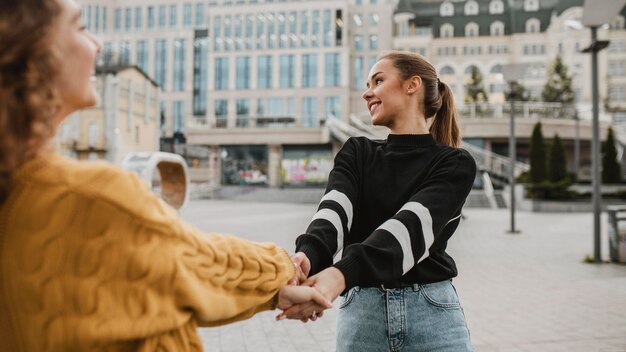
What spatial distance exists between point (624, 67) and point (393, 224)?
8115 centimetres

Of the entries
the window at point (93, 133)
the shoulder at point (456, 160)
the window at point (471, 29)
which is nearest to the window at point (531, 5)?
the window at point (471, 29)

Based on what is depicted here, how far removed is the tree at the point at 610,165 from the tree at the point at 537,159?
5.11 meters

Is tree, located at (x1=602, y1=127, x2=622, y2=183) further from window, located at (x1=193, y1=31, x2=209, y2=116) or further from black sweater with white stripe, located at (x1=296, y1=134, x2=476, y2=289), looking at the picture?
window, located at (x1=193, y1=31, x2=209, y2=116)

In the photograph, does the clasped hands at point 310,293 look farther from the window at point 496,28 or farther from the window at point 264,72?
the window at point 496,28

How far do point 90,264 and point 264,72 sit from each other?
2677 inches

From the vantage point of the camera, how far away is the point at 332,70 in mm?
66062

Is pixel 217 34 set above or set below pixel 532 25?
below

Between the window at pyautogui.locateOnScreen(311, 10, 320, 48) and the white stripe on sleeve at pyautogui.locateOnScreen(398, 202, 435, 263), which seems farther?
the window at pyautogui.locateOnScreen(311, 10, 320, 48)

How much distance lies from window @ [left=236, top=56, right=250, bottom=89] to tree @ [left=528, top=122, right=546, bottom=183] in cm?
4522

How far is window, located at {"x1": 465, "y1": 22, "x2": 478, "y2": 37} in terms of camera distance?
7844cm

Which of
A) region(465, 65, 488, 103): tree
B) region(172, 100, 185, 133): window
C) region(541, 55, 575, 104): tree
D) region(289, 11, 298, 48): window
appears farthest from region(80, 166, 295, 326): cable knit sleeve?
region(172, 100, 185, 133): window

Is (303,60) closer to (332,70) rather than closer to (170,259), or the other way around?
(332,70)

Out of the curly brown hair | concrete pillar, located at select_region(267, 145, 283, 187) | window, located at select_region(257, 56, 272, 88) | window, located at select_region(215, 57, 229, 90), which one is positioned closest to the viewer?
the curly brown hair

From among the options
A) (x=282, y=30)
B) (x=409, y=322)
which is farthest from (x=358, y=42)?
(x=409, y=322)
